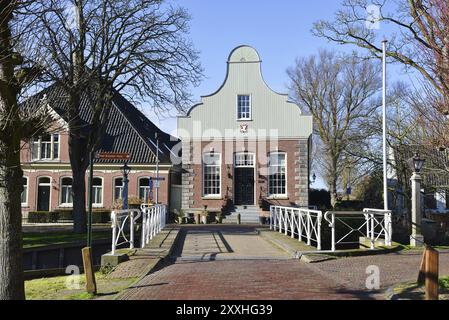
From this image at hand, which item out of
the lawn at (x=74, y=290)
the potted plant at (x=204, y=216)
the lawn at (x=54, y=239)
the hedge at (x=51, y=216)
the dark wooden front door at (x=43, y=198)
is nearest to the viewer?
the lawn at (x=74, y=290)

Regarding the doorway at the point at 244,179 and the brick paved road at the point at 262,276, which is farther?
the doorway at the point at 244,179

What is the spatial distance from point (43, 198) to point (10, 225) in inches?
1095

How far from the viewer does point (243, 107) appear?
31625 millimetres

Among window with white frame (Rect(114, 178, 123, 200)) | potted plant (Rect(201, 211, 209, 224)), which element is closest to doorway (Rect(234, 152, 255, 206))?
potted plant (Rect(201, 211, 209, 224))

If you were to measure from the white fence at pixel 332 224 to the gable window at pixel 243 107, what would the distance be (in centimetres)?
1039

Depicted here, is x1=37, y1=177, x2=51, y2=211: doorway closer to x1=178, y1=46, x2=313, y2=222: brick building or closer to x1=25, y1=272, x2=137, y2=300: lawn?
x1=178, y1=46, x2=313, y2=222: brick building

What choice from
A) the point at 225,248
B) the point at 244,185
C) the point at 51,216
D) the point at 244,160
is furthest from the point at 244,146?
the point at 225,248

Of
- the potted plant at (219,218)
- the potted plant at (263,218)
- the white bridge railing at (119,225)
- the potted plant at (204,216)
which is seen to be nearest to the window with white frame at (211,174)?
the potted plant at (204,216)

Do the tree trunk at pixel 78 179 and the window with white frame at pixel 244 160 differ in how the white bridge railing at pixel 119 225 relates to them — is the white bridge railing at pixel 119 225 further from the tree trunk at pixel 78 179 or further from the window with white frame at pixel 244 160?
the window with white frame at pixel 244 160

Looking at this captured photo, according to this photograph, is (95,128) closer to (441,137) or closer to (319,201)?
(441,137)

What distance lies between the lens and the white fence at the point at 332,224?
14047mm

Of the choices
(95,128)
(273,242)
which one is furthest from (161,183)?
(273,242)

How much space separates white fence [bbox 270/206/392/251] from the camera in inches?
553

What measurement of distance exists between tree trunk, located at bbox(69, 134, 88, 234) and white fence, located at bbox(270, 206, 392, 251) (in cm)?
878
